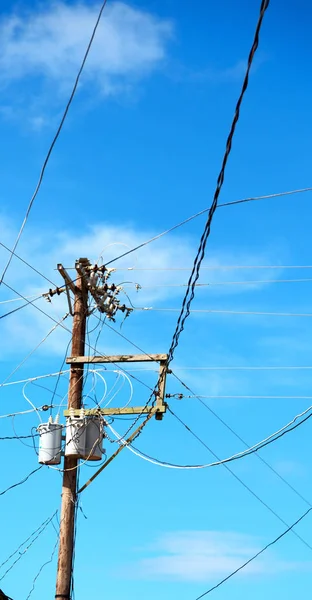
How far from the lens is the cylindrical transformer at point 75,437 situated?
52.6 ft

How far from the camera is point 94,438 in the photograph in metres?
16.2

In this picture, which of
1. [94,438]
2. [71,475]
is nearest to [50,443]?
[71,475]

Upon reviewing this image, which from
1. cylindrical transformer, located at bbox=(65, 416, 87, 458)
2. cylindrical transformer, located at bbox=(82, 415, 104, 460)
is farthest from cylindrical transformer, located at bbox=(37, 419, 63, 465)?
cylindrical transformer, located at bbox=(82, 415, 104, 460)

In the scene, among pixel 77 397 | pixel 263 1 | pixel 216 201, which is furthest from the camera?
pixel 77 397

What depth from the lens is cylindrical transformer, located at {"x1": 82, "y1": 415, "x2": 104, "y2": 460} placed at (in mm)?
16078

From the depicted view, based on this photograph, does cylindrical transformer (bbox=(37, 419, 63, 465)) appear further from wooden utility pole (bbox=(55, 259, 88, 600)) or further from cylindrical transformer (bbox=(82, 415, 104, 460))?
cylindrical transformer (bbox=(82, 415, 104, 460))

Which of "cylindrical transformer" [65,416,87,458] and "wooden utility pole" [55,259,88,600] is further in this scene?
"cylindrical transformer" [65,416,87,458]

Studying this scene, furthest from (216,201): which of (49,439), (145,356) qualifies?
(49,439)

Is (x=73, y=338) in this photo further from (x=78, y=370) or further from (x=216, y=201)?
(x=216, y=201)

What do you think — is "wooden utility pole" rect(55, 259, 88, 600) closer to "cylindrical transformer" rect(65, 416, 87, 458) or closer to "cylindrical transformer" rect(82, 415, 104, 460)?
"cylindrical transformer" rect(65, 416, 87, 458)

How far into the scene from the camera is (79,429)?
16156mm

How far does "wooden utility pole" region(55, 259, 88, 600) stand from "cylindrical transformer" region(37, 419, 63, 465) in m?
0.22

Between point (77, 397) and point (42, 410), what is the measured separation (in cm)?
82

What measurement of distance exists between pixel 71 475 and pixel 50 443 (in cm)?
66
